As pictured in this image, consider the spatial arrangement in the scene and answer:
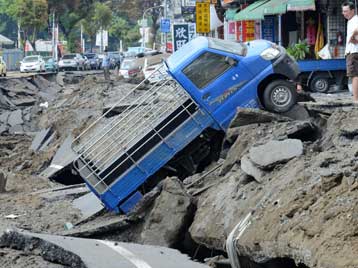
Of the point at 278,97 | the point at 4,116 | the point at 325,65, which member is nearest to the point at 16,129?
the point at 4,116

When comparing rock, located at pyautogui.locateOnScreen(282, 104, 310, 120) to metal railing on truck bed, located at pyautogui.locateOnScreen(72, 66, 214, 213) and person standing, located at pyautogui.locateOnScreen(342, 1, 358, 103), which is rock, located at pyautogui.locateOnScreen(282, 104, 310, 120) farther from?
metal railing on truck bed, located at pyautogui.locateOnScreen(72, 66, 214, 213)

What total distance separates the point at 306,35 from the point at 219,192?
70.8 feet

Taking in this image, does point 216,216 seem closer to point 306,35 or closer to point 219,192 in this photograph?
point 219,192

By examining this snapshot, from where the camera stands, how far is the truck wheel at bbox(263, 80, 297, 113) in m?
13.9

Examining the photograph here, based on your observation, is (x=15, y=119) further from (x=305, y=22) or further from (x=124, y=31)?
(x=124, y=31)

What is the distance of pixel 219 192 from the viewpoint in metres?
10.2

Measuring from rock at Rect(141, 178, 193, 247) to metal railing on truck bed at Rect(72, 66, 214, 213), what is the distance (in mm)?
2143

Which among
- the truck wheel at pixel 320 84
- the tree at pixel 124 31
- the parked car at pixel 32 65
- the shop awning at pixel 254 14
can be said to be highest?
the shop awning at pixel 254 14

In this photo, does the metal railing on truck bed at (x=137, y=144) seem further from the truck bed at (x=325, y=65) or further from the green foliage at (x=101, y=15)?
the green foliage at (x=101, y=15)

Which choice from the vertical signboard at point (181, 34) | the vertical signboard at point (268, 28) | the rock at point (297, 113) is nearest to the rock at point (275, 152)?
the rock at point (297, 113)

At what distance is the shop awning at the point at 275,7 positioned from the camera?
24641mm

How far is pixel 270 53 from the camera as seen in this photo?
14.2 meters

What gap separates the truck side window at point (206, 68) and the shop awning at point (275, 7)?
11181mm

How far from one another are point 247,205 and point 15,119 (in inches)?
908
